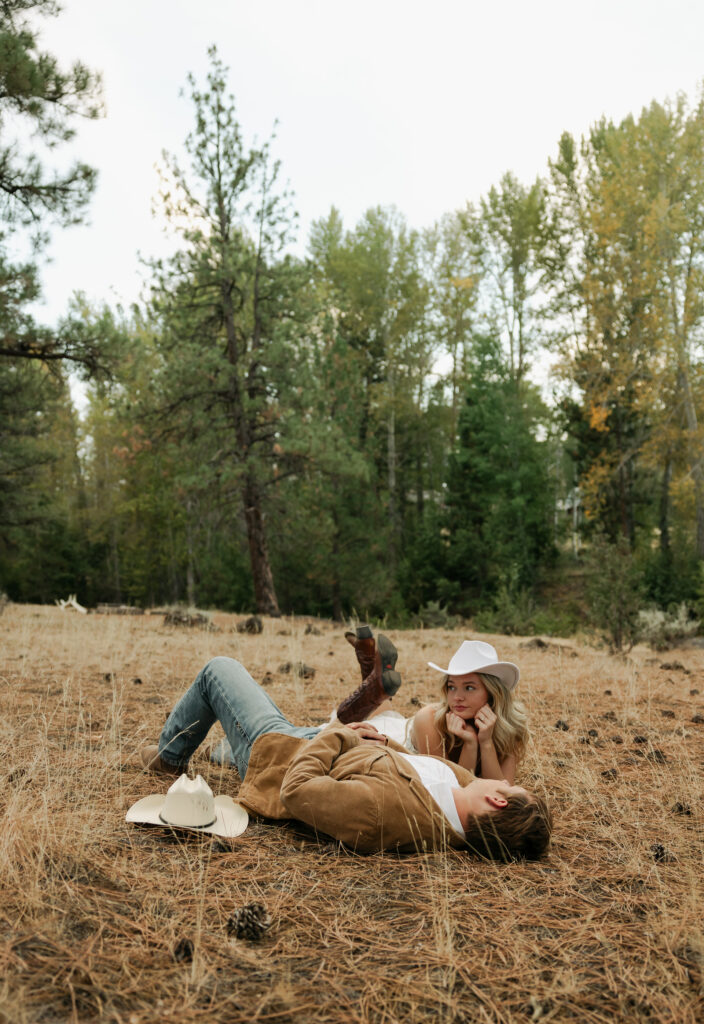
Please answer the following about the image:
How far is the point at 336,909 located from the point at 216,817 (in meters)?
0.72

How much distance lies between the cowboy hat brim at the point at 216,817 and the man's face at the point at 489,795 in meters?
0.87

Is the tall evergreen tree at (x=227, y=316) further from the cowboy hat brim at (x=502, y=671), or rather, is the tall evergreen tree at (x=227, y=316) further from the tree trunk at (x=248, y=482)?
the cowboy hat brim at (x=502, y=671)

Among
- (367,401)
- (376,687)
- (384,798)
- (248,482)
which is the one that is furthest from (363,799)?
(367,401)

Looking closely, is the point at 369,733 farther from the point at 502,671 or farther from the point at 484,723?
the point at 502,671

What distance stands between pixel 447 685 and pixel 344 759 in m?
0.71

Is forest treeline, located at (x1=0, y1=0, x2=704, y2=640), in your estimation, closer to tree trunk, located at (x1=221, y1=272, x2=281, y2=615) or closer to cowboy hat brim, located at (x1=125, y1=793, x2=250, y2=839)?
tree trunk, located at (x1=221, y1=272, x2=281, y2=615)

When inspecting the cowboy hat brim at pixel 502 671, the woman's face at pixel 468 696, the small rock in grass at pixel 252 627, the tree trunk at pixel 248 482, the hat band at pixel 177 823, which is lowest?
the small rock in grass at pixel 252 627

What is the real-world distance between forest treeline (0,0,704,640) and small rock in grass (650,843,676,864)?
6.83 metres

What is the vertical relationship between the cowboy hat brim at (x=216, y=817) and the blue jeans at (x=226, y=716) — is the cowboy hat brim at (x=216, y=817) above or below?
below

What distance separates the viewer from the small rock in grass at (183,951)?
73.4 inches

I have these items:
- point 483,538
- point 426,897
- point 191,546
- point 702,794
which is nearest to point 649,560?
point 483,538

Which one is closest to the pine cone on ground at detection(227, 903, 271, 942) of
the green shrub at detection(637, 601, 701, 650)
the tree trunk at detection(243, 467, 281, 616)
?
the green shrub at detection(637, 601, 701, 650)

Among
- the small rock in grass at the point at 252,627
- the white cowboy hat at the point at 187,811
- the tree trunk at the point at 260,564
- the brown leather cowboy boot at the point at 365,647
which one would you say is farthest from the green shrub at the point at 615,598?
the tree trunk at the point at 260,564

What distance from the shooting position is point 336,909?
7.26ft
